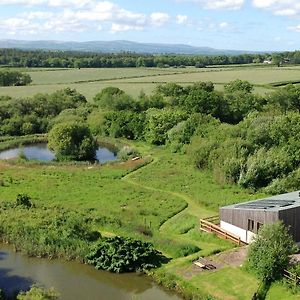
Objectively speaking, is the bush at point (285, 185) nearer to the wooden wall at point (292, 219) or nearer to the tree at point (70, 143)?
the wooden wall at point (292, 219)

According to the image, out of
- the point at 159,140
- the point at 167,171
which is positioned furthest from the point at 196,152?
the point at 159,140

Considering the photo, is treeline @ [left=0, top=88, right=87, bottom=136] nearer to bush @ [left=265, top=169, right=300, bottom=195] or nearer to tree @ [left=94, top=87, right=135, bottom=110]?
tree @ [left=94, top=87, right=135, bottom=110]

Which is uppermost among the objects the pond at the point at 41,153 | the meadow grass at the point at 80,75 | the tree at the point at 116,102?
the meadow grass at the point at 80,75

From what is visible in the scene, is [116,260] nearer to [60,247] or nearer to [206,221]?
[60,247]

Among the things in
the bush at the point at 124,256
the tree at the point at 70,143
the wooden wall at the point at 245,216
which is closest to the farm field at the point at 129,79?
the tree at the point at 70,143

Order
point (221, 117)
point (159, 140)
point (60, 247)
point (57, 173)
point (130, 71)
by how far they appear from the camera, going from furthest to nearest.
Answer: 1. point (130, 71)
2. point (221, 117)
3. point (159, 140)
4. point (57, 173)
5. point (60, 247)
